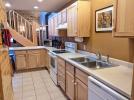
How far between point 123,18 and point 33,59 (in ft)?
13.0

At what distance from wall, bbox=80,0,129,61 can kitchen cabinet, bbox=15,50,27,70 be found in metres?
2.63

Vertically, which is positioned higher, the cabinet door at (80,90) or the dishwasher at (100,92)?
the dishwasher at (100,92)

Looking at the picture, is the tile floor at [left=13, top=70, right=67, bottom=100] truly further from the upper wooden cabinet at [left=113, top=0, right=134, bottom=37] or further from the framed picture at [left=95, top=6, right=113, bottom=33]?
the upper wooden cabinet at [left=113, top=0, right=134, bottom=37]

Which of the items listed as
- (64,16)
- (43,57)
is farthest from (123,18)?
(43,57)

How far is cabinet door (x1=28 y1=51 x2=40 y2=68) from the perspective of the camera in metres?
4.79

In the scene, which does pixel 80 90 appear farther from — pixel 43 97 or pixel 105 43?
pixel 43 97

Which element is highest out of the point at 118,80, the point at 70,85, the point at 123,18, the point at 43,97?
the point at 123,18

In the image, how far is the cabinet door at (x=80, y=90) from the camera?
1.87 m

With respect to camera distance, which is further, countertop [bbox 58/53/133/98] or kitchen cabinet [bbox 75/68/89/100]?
kitchen cabinet [bbox 75/68/89/100]

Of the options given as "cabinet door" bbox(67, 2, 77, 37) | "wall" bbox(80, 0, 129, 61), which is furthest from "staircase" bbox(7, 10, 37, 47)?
"wall" bbox(80, 0, 129, 61)

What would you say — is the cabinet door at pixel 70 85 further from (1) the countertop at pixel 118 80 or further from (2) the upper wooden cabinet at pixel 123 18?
(2) the upper wooden cabinet at pixel 123 18

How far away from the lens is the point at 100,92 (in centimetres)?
144

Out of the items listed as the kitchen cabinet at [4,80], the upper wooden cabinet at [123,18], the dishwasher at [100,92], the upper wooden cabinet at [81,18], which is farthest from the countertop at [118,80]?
the upper wooden cabinet at [81,18]

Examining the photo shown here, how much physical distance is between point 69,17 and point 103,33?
113 cm
